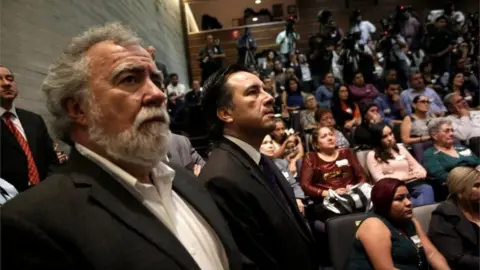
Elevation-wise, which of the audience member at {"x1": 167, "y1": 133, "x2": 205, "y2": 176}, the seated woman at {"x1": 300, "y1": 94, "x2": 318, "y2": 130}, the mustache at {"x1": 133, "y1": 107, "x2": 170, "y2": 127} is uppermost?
the mustache at {"x1": 133, "y1": 107, "x2": 170, "y2": 127}

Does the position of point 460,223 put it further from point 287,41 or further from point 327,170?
point 287,41

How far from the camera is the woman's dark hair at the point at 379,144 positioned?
332 centimetres

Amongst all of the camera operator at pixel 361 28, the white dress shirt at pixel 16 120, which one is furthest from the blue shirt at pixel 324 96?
the white dress shirt at pixel 16 120

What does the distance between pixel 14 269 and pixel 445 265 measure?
2.08m

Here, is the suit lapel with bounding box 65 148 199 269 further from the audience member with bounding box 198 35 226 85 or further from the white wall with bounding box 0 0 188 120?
the audience member with bounding box 198 35 226 85

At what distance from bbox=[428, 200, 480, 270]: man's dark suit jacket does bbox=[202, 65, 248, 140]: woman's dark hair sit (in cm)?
147

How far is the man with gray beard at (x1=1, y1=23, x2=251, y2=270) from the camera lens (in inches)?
29.6

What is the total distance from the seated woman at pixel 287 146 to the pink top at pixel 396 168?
626 millimetres

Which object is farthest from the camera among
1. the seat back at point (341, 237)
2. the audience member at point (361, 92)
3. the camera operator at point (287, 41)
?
the camera operator at point (287, 41)

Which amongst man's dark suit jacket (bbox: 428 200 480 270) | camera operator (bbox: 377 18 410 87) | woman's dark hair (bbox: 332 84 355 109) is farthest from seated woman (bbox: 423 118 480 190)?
camera operator (bbox: 377 18 410 87)

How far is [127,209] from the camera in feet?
2.79

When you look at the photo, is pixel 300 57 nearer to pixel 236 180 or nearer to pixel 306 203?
pixel 306 203

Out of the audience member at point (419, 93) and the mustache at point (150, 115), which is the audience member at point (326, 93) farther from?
the mustache at point (150, 115)

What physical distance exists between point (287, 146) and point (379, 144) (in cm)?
83
